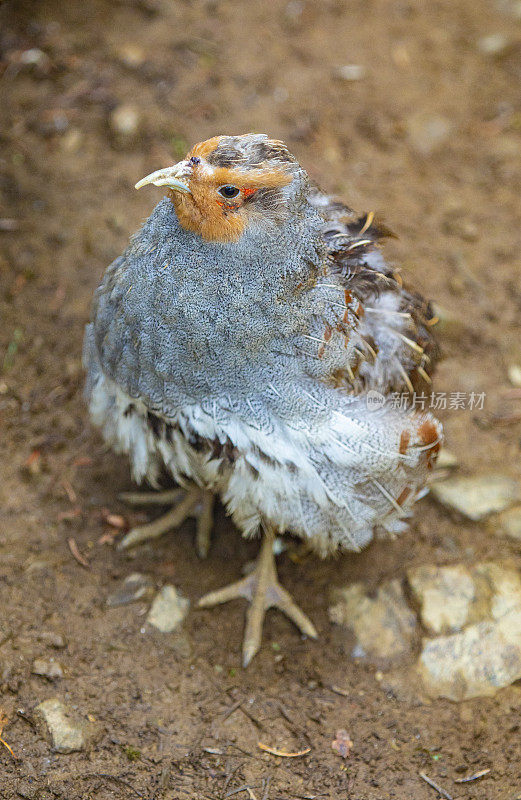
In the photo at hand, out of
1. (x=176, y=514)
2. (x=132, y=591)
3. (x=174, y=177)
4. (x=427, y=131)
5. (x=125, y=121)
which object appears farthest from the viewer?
(x=427, y=131)

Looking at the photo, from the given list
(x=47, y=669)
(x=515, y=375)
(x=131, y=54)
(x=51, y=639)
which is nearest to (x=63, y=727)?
(x=47, y=669)

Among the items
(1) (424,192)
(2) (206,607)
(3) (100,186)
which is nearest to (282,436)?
(2) (206,607)

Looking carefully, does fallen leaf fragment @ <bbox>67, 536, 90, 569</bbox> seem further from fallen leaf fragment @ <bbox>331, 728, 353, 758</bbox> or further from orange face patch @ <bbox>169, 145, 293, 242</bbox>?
orange face patch @ <bbox>169, 145, 293, 242</bbox>

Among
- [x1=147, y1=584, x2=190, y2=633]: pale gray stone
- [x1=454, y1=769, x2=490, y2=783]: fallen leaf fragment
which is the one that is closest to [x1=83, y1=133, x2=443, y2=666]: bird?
[x1=147, y1=584, x2=190, y2=633]: pale gray stone

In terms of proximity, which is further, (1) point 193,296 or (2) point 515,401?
(2) point 515,401

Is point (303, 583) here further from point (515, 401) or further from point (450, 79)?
point (450, 79)

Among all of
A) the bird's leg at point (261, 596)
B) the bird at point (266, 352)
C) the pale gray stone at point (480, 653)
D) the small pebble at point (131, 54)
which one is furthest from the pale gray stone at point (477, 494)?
the small pebble at point (131, 54)

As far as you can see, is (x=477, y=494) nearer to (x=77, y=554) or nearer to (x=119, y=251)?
(x=77, y=554)

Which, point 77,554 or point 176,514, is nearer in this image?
point 77,554
